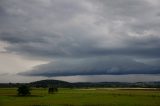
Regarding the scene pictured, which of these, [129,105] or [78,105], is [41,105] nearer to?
[78,105]

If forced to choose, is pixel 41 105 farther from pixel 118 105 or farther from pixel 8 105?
pixel 118 105

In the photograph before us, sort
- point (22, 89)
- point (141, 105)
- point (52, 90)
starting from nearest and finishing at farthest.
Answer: point (141, 105) < point (22, 89) < point (52, 90)

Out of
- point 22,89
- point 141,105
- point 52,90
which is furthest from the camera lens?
point 52,90

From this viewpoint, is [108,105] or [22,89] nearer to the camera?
[108,105]

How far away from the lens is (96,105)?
2741 inches

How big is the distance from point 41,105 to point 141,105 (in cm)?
2201

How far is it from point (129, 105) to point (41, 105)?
766 inches

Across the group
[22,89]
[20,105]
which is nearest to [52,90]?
[22,89]

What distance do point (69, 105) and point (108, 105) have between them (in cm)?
913

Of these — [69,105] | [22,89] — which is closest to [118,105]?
[69,105]

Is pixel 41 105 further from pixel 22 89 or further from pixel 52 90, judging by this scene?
pixel 52 90

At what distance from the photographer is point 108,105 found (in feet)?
227

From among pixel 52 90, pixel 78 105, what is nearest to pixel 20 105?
pixel 78 105

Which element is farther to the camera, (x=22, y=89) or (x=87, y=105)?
(x=22, y=89)
